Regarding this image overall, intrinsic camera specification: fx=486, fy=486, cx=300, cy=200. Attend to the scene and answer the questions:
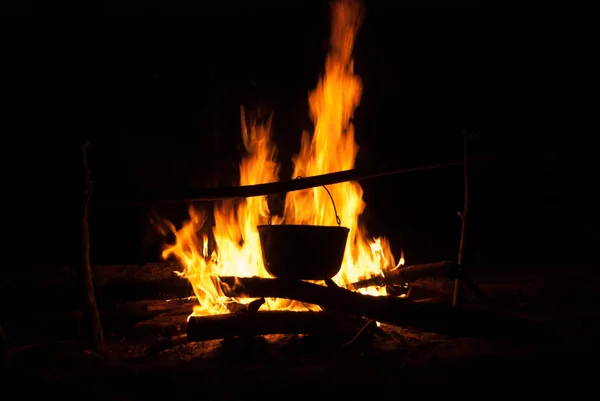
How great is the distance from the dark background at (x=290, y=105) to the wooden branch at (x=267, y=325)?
9.69ft

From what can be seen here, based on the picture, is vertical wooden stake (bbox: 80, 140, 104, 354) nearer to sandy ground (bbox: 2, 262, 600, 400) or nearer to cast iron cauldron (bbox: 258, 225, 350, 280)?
sandy ground (bbox: 2, 262, 600, 400)

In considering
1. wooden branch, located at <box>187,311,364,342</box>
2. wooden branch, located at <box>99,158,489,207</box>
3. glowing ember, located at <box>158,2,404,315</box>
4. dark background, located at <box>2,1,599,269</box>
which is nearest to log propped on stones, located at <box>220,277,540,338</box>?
wooden branch, located at <box>187,311,364,342</box>

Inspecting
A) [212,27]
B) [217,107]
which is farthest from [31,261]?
[212,27]

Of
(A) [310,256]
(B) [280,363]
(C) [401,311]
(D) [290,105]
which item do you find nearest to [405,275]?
(C) [401,311]

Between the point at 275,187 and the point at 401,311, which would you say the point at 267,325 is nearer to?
the point at 401,311

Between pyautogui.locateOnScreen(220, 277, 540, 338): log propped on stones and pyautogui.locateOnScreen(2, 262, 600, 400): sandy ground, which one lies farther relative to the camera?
pyautogui.locateOnScreen(220, 277, 540, 338): log propped on stones

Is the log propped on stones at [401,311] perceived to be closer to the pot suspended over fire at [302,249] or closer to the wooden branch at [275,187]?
the pot suspended over fire at [302,249]

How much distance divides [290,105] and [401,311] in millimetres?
3717

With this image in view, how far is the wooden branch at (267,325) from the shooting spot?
3.61 meters

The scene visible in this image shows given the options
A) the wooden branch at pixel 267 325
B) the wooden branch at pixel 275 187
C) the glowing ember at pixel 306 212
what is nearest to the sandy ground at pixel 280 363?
the wooden branch at pixel 267 325

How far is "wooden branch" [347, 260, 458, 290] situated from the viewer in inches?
175

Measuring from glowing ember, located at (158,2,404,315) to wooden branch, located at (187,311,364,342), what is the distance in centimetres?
49

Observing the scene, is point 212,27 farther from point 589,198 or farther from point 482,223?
point 589,198

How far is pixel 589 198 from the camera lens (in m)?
7.02
